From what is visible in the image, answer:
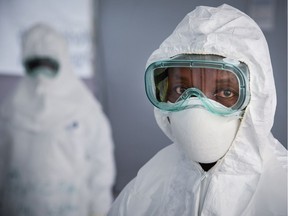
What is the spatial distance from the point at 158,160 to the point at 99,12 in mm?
848

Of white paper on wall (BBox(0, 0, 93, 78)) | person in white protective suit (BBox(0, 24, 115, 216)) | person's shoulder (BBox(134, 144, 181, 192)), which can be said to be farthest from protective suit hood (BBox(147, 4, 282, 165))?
white paper on wall (BBox(0, 0, 93, 78))

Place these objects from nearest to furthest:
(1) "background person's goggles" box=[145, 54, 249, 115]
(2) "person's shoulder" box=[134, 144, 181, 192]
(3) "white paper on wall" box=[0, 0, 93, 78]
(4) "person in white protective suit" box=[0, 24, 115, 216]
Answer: (1) "background person's goggles" box=[145, 54, 249, 115] < (2) "person's shoulder" box=[134, 144, 181, 192] < (4) "person in white protective suit" box=[0, 24, 115, 216] < (3) "white paper on wall" box=[0, 0, 93, 78]

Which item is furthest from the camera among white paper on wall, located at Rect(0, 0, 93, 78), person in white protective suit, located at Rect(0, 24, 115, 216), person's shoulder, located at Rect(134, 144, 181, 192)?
white paper on wall, located at Rect(0, 0, 93, 78)

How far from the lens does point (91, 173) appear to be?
5.27ft

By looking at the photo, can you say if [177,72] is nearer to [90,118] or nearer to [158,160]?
[158,160]

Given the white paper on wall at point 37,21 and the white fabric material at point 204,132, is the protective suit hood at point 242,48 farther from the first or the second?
the white paper on wall at point 37,21

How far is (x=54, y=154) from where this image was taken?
1.58 m

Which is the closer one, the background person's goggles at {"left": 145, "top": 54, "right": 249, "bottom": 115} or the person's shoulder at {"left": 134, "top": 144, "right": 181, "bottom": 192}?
the background person's goggles at {"left": 145, "top": 54, "right": 249, "bottom": 115}

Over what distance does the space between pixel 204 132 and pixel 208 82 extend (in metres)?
0.11

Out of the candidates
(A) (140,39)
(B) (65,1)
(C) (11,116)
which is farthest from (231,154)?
(B) (65,1)

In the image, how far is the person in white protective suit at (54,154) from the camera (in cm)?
158

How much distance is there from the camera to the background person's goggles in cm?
79

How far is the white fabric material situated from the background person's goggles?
0.02 m

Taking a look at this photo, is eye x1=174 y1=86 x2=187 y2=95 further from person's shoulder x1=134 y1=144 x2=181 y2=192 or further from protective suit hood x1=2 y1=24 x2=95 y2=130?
protective suit hood x1=2 y1=24 x2=95 y2=130
